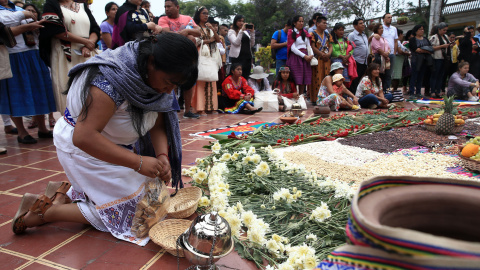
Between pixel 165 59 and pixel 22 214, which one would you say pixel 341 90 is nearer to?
pixel 165 59

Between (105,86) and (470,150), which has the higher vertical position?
(105,86)

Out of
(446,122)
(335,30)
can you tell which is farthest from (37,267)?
(335,30)

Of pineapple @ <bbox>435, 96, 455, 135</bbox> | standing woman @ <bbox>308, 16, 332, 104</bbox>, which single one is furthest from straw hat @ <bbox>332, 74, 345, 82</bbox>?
pineapple @ <bbox>435, 96, 455, 135</bbox>

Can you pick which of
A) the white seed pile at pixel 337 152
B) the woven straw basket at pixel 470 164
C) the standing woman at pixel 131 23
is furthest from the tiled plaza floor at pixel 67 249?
the standing woman at pixel 131 23

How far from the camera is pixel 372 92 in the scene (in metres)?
7.20

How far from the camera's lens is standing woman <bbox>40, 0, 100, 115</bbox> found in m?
3.66

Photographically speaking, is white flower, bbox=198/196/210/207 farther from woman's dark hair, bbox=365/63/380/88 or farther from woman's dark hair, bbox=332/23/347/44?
woman's dark hair, bbox=332/23/347/44

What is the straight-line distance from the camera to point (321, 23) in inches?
283

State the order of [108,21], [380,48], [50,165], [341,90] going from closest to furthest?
[50,165] < [108,21] < [341,90] < [380,48]

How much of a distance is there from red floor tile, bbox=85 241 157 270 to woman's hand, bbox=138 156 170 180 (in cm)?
37

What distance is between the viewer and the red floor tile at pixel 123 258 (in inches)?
→ 56.8

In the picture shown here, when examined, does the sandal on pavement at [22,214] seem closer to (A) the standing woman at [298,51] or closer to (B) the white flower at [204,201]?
(B) the white flower at [204,201]

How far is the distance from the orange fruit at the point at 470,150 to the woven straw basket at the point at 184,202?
2229 mm

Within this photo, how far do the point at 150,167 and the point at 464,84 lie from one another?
30.3 ft
